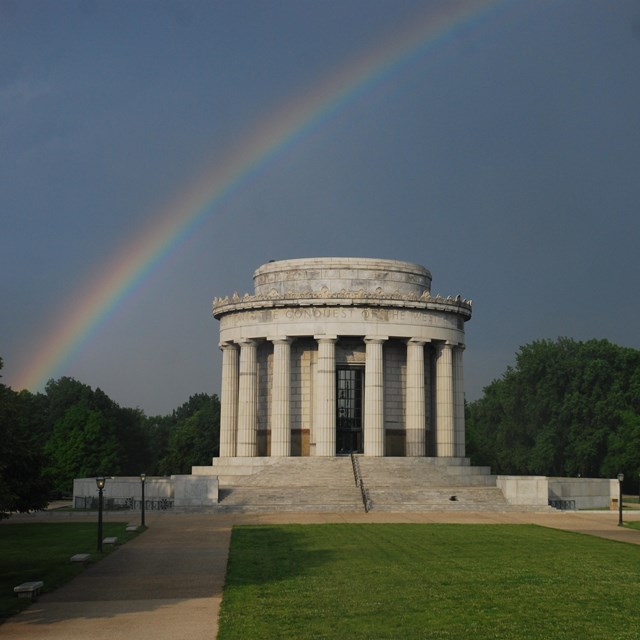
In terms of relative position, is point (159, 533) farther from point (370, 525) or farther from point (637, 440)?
point (637, 440)

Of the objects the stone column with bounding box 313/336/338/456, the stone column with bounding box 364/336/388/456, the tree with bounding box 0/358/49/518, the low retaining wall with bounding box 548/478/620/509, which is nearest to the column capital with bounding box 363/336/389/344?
the stone column with bounding box 364/336/388/456

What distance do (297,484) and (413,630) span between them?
148 ft

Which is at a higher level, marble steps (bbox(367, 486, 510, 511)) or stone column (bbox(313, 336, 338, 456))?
stone column (bbox(313, 336, 338, 456))

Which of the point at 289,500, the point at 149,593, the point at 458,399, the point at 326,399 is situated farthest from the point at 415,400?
the point at 149,593

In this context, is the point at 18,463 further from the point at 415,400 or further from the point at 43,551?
the point at 415,400

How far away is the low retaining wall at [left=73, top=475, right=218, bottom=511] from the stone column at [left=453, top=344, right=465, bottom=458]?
25058 millimetres

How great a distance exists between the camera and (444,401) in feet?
250

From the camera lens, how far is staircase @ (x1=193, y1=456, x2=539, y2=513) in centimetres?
5731

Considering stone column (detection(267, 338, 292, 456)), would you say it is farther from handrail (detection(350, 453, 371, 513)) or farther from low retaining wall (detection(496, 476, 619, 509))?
low retaining wall (detection(496, 476, 619, 509))

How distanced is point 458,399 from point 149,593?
55.9 m

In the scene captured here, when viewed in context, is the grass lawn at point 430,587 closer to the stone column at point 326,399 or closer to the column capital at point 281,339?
the stone column at point 326,399

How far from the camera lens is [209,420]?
124 meters

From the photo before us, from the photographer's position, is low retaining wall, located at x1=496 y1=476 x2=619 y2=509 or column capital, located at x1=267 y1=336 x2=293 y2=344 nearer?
low retaining wall, located at x1=496 y1=476 x2=619 y2=509

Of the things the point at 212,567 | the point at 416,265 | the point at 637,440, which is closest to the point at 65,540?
the point at 212,567
